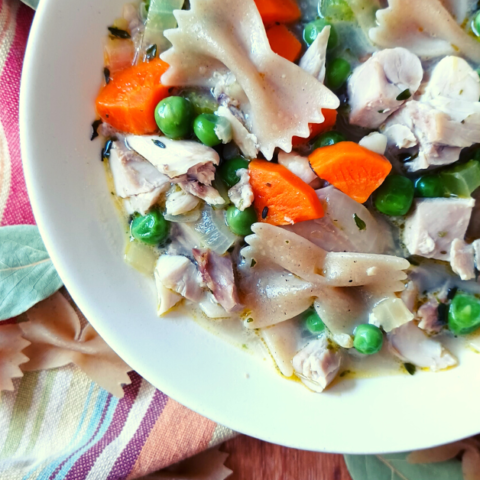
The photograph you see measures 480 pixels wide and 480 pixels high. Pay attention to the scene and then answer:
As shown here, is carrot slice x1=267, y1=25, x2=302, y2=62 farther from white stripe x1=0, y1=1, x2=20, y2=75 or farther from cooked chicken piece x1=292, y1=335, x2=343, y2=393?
white stripe x1=0, y1=1, x2=20, y2=75

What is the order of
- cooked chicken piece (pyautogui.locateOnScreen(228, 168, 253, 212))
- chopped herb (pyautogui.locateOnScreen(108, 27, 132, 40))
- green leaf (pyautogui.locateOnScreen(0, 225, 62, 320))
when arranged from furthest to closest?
green leaf (pyautogui.locateOnScreen(0, 225, 62, 320)) < chopped herb (pyautogui.locateOnScreen(108, 27, 132, 40)) < cooked chicken piece (pyautogui.locateOnScreen(228, 168, 253, 212))

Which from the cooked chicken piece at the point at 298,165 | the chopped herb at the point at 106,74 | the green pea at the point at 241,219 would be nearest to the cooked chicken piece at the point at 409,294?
the cooked chicken piece at the point at 298,165

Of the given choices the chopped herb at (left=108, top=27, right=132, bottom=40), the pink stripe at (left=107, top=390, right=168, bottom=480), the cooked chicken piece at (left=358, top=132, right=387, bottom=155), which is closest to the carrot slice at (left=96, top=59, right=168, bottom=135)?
the chopped herb at (left=108, top=27, right=132, bottom=40)

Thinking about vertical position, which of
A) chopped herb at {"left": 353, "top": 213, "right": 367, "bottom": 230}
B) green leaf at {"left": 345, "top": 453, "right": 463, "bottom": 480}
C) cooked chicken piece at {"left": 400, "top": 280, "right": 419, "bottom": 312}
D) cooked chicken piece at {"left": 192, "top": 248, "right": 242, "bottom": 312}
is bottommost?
green leaf at {"left": 345, "top": 453, "right": 463, "bottom": 480}

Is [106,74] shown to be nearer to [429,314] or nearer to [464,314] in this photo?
[429,314]

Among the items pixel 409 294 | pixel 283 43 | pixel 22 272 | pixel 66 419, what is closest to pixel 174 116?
pixel 283 43

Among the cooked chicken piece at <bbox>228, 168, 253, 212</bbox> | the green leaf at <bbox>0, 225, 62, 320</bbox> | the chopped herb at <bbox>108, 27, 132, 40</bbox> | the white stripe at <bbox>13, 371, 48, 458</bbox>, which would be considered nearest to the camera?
the cooked chicken piece at <bbox>228, 168, 253, 212</bbox>

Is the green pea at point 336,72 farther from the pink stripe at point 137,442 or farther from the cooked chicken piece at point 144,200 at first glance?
the pink stripe at point 137,442

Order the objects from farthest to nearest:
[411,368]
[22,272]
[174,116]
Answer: [22,272], [411,368], [174,116]
